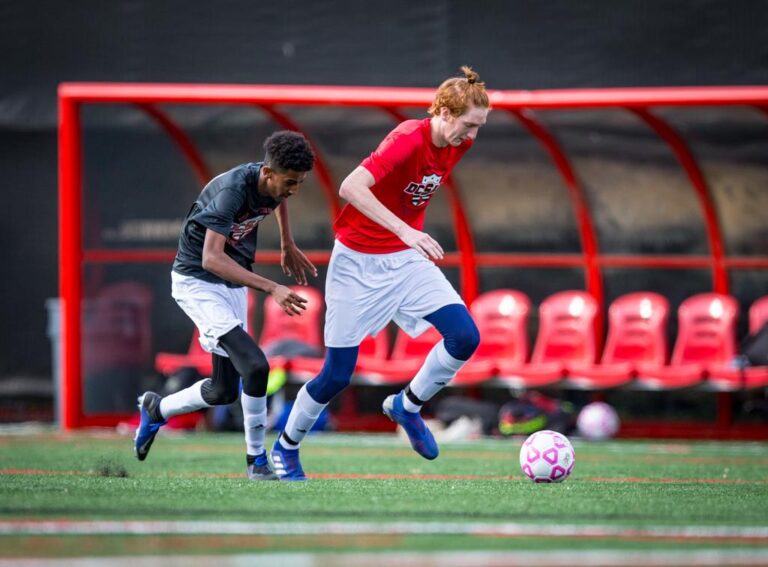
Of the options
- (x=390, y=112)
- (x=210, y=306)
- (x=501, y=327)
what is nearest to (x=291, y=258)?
(x=210, y=306)

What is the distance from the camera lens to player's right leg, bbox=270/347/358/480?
7.53m

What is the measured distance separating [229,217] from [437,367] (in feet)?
4.75

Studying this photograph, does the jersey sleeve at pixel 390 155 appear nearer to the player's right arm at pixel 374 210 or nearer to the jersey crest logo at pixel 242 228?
the player's right arm at pixel 374 210

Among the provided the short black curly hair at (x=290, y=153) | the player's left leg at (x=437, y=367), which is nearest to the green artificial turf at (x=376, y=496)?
the player's left leg at (x=437, y=367)

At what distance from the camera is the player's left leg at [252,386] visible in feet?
23.7

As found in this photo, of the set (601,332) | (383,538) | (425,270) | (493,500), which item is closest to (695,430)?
(601,332)

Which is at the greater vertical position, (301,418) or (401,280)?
(401,280)

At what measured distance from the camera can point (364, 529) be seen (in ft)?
17.2

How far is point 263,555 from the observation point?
4586 mm

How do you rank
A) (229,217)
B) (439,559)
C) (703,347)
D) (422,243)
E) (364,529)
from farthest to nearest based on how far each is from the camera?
1. (703,347)
2. (229,217)
3. (422,243)
4. (364,529)
5. (439,559)

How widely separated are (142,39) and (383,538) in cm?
1160

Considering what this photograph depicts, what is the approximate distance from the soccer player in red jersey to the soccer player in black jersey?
1.08ft

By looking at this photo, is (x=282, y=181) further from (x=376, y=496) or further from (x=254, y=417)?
(x=376, y=496)

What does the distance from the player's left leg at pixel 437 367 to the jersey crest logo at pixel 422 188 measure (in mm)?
609
